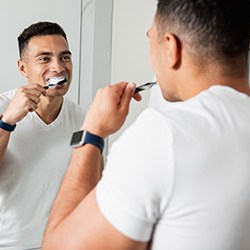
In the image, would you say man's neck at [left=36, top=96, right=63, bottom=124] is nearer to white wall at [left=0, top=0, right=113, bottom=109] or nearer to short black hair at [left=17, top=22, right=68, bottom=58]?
short black hair at [left=17, top=22, right=68, bottom=58]

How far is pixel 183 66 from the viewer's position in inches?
22.8

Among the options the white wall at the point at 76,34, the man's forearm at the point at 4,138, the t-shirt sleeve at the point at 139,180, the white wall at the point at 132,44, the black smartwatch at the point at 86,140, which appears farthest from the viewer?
the white wall at the point at 76,34

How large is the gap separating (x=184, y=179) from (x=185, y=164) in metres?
0.02

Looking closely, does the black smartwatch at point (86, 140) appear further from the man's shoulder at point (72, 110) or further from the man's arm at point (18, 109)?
the man's shoulder at point (72, 110)

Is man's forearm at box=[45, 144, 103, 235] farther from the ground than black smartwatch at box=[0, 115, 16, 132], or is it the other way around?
man's forearm at box=[45, 144, 103, 235]

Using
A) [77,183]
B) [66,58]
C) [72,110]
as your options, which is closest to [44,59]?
[66,58]

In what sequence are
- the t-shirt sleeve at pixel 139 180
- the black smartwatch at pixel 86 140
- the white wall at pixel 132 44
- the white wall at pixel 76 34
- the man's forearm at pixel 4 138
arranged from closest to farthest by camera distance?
the t-shirt sleeve at pixel 139 180 < the black smartwatch at pixel 86 140 < the man's forearm at pixel 4 138 < the white wall at pixel 132 44 < the white wall at pixel 76 34

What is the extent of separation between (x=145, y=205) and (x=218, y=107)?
0.16m

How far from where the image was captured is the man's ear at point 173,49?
573 millimetres

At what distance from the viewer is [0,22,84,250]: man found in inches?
45.0

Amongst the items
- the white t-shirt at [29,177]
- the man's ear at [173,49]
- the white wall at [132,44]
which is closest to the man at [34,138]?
the white t-shirt at [29,177]

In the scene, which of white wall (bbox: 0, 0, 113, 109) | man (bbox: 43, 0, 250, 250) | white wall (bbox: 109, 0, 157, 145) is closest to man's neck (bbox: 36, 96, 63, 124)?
white wall (bbox: 109, 0, 157, 145)

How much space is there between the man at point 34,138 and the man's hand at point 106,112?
49 cm

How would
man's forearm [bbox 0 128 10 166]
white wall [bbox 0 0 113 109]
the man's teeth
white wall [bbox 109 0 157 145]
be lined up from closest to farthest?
man's forearm [bbox 0 128 10 166] < the man's teeth < white wall [bbox 109 0 157 145] < white wall [bbox 0 0 113 109]
